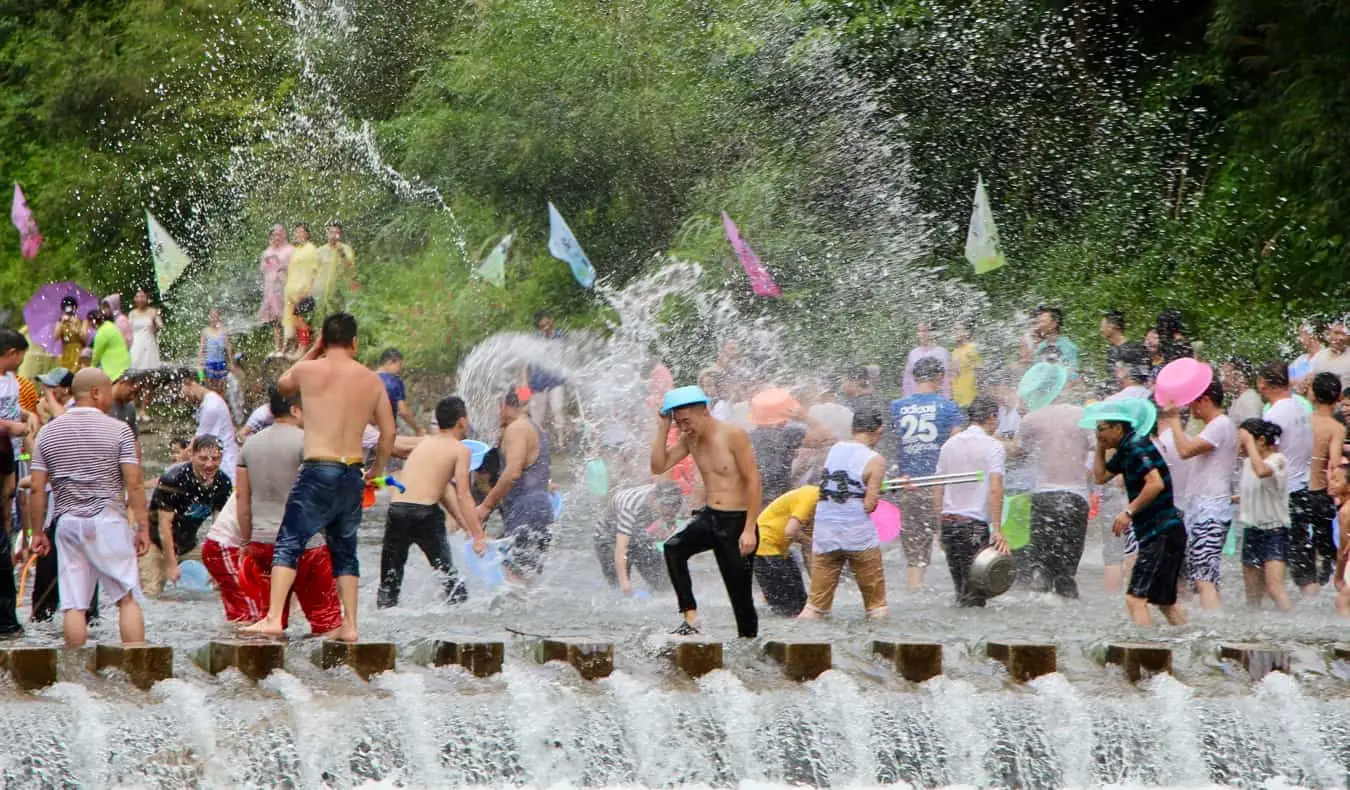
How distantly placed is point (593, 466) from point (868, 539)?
11.6 ft

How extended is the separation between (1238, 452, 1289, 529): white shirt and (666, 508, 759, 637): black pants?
11.5 feet

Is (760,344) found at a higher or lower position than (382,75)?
lower

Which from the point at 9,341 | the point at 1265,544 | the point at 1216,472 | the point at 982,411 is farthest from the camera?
the point at 982,411

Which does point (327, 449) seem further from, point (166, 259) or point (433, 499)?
point (166, 259)

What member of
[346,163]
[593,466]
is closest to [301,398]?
[593,466]

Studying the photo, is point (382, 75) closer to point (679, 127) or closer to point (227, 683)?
point (679, 127)

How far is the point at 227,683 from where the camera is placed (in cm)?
802

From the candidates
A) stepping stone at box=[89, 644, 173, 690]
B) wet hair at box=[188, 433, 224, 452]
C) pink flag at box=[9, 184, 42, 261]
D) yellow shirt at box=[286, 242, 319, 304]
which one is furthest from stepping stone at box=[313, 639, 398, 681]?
pink flag at box=[9, 184, 42, 261]

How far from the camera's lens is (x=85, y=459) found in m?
9.13

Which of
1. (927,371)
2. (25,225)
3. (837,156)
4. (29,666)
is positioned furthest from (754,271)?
(25,225)

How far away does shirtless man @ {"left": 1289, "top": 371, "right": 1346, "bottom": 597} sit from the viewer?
11.5 metres

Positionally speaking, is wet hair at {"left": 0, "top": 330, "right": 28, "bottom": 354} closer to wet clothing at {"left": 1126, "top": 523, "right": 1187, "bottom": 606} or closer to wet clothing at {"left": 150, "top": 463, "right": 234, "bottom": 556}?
wet clothing at {"left": 150, "top": 463, "right": 234, "bottom": 556}

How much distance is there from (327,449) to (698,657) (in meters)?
2.15

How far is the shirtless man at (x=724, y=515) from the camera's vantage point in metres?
9.63
